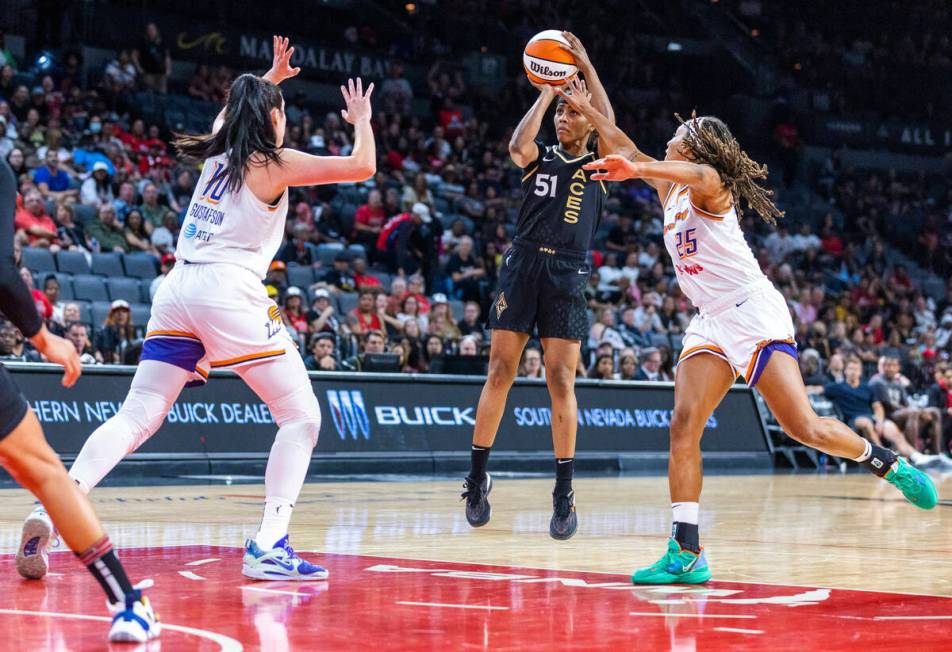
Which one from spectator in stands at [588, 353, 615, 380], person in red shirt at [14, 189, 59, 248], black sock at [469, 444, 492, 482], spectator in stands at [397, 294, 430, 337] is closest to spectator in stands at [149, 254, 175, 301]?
person in red shirt at [14, 189, 59, 248]

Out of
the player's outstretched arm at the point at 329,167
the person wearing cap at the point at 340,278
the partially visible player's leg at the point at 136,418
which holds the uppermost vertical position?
Result: the player's outstretched arm at the point at 329,167

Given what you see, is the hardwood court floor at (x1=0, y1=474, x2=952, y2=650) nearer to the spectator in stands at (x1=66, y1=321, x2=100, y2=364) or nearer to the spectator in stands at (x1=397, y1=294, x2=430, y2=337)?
the spectator in stands at (x1=66, y1=321, x2=100, y2=364)

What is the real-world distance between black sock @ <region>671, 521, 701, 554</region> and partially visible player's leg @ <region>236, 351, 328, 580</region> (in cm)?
153

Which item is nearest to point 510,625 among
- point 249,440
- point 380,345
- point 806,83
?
point 249,440

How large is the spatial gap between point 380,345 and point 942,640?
1072cm

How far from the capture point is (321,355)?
13.8 m

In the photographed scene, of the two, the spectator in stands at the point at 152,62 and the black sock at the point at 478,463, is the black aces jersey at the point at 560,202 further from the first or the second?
the spectator in stands at the point at 152,62

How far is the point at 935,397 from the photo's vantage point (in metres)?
18.5

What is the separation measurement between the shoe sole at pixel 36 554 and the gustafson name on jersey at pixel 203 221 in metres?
1.32

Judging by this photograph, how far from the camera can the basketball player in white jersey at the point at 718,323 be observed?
5.87 metres

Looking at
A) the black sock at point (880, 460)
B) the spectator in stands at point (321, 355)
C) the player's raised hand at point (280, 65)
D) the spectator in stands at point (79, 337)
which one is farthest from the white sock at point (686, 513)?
the spectator in stands at point (321, 355)

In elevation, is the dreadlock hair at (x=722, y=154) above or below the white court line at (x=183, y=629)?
above

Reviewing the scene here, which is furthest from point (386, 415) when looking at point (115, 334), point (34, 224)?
point (34, 224)

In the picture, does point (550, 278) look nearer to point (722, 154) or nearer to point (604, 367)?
point (722, 154)
